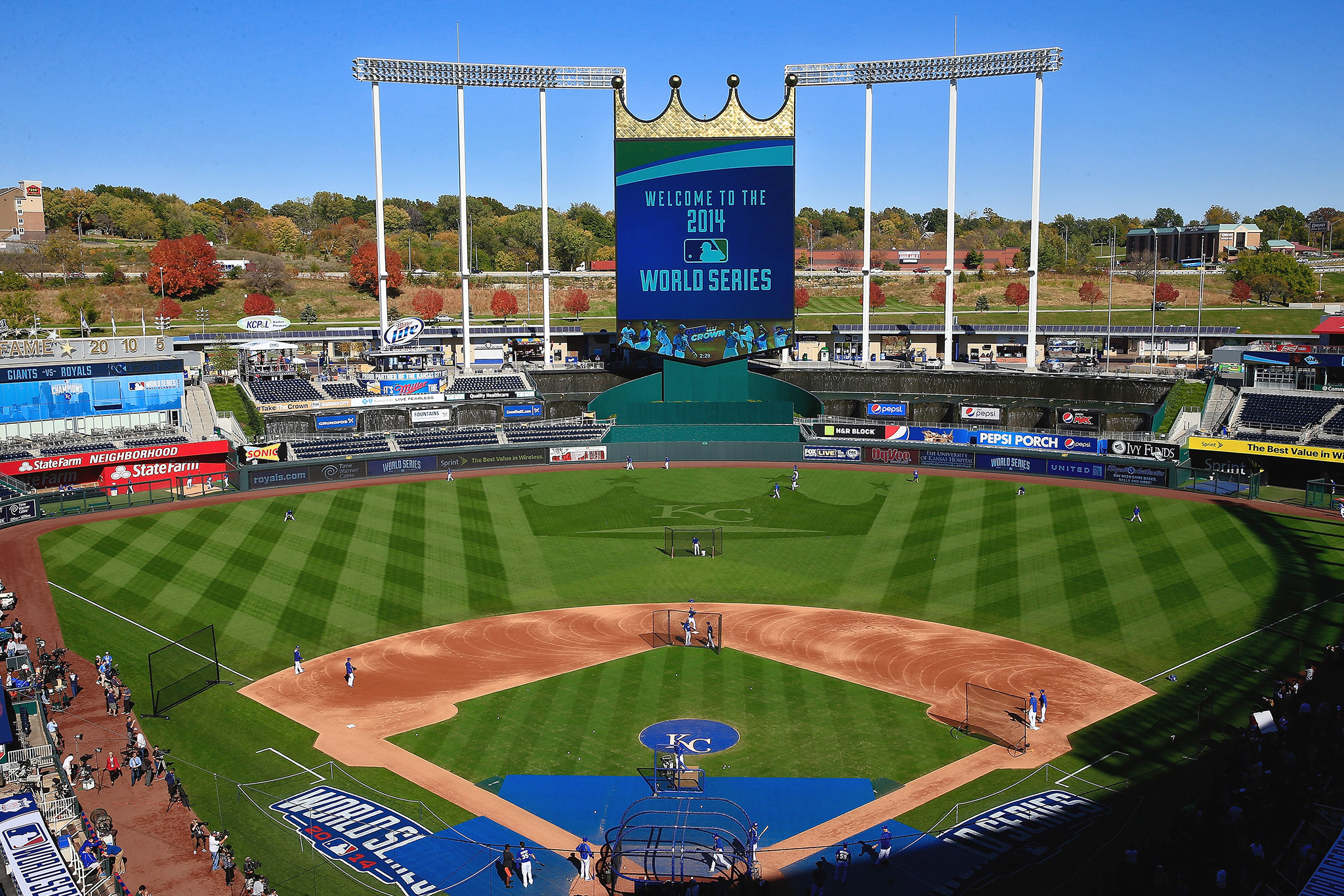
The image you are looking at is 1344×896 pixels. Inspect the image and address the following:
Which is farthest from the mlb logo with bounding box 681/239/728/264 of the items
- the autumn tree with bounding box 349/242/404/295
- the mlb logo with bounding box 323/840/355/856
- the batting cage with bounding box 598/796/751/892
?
the autumn tree with bounding box 349/242/404/295

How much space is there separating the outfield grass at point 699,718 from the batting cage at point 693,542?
13.0 m

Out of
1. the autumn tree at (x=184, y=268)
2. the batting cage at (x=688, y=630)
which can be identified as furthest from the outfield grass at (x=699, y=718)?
the autumn tree at (x=184, y=268)

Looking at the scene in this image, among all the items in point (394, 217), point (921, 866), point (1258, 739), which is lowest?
point (921, 866)

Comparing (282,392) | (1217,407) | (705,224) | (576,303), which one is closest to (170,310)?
(576,303)

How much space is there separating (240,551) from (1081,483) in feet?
145

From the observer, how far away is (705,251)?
69312 millimetres

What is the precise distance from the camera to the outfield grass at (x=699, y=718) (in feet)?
95.9

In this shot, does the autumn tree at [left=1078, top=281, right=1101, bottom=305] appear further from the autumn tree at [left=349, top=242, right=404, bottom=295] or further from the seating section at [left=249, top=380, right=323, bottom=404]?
the seating section at [left=249, top=380, right=323, bottom=404]

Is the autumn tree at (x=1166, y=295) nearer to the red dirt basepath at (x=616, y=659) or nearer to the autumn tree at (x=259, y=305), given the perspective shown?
the red dirt basepath at (x=616, y=659)

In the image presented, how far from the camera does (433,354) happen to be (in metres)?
84.2

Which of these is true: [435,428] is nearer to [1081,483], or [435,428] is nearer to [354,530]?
[354,530]

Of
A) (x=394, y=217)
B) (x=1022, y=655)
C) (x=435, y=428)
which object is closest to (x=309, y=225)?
(x=394, y=217)

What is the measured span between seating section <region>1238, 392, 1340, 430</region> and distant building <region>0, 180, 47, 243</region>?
139m

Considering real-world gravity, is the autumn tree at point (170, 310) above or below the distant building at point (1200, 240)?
below
